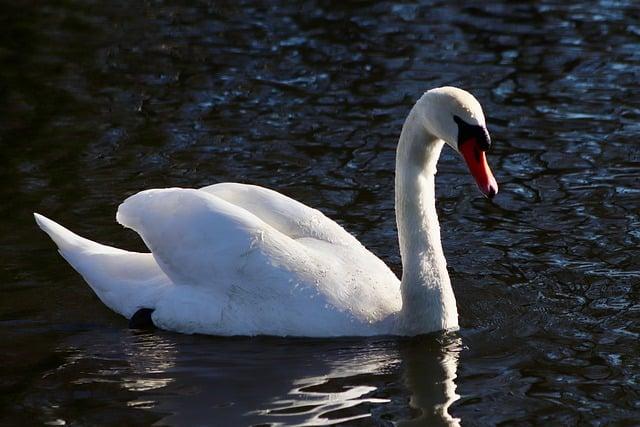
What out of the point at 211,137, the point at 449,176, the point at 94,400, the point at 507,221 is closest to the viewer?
the point at 94,400

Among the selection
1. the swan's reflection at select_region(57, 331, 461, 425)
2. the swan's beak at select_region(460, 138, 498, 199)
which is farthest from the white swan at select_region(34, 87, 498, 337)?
the swan's reflection at select_region(57, 331, 461, 425)

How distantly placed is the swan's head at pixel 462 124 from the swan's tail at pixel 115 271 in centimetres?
216

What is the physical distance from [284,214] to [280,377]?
126cm

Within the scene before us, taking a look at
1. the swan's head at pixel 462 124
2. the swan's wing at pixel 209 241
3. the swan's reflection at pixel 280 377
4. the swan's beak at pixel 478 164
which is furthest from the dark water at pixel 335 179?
the swan's head at pixel 462 124

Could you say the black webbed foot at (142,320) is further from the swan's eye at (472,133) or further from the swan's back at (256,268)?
the swan's eye at (472,133)

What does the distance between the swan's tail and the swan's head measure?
216 cm

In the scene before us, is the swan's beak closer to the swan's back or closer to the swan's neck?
the swan's neck

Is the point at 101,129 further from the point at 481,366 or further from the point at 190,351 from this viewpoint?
the point at 481,366

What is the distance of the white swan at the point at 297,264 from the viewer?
8.31 meters

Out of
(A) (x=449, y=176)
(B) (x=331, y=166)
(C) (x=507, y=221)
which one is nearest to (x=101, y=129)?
(B) (x=331, y=166)

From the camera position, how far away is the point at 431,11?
52.4 ft

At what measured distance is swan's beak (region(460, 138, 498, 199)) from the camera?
26.1 ft

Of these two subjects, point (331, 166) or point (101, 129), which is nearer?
point (331, 166)

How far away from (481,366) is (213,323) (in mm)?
1712
